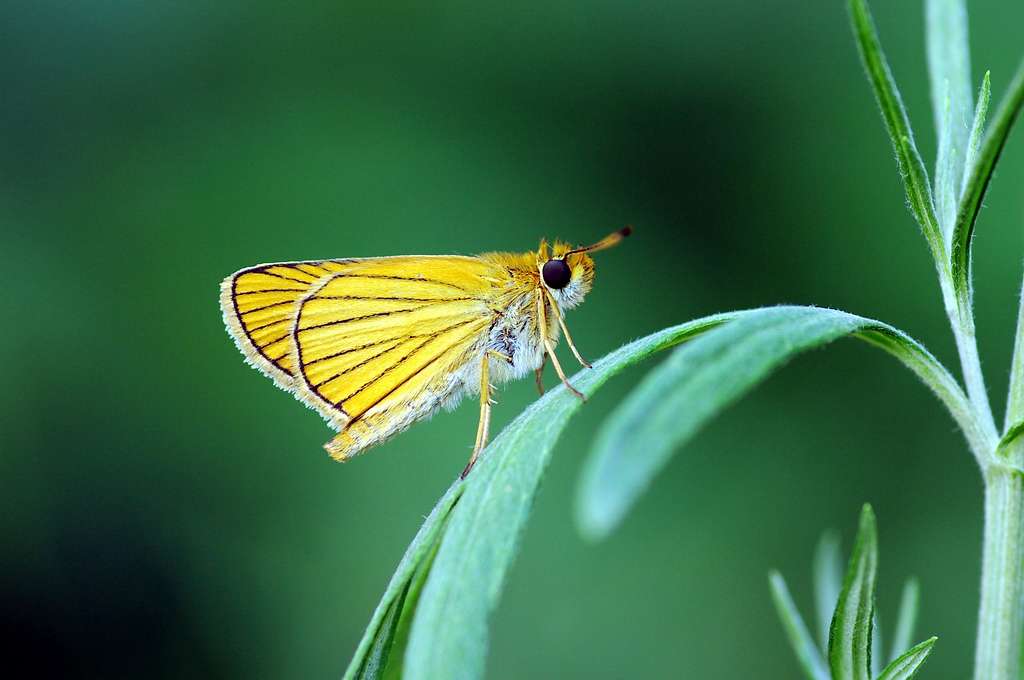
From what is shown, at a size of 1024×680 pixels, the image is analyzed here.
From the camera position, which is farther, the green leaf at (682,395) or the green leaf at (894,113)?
the green leaf at (894,113)

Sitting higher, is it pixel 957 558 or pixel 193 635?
pixel 193 635

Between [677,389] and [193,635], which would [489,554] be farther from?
[193,635]

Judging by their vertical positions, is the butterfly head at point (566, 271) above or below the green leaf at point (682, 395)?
Answer: above

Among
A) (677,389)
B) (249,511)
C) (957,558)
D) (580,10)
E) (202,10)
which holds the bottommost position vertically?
(957,558)

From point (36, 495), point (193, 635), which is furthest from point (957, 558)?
point (36, 495)

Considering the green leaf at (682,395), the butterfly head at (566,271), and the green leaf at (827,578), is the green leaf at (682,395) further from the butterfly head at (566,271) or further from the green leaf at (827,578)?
the butterfly head at (566,271)

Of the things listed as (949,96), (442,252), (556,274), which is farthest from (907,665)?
(442,252)

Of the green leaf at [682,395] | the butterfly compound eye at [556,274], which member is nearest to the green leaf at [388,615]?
the green leaf at [682,395]
